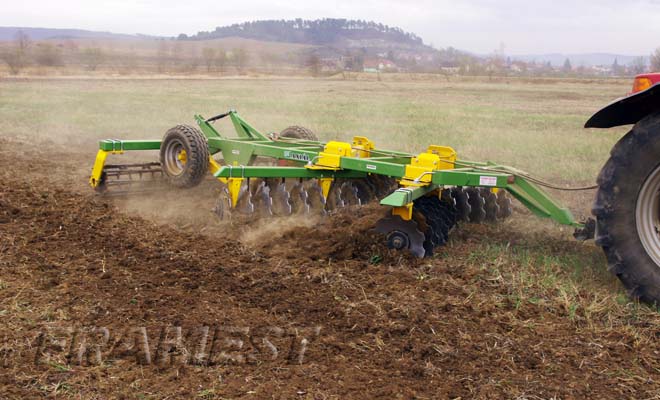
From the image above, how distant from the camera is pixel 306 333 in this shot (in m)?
3.81

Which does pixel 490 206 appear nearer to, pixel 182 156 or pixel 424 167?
pixel 424 167

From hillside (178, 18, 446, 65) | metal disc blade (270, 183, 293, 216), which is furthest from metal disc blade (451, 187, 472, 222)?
hillside (178, 18, 446, 65)

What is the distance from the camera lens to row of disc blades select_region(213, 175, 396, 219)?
21.6ft

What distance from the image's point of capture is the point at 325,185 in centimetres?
655

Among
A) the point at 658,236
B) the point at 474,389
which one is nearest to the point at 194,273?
the point at 474,389

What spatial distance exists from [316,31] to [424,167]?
2372cm

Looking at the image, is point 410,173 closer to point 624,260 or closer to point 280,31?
point 624,260

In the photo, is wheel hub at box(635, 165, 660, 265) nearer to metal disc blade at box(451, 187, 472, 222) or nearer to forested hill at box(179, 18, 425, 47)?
metal disc blade at box(451, 187, 472, 222)

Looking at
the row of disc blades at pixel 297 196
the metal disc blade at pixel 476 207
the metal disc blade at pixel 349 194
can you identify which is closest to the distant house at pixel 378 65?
the row of disc blades at pixel 297 196

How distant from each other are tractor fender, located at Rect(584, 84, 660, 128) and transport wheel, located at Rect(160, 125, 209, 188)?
430 cm

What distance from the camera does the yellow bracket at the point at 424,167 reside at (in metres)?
5.39

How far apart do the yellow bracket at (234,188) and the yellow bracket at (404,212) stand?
6.03ft

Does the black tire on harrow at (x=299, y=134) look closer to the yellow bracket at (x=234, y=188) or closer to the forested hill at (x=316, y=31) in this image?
the yellow bracket at (x=234, y=188)

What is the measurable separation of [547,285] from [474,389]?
65.6 inches
